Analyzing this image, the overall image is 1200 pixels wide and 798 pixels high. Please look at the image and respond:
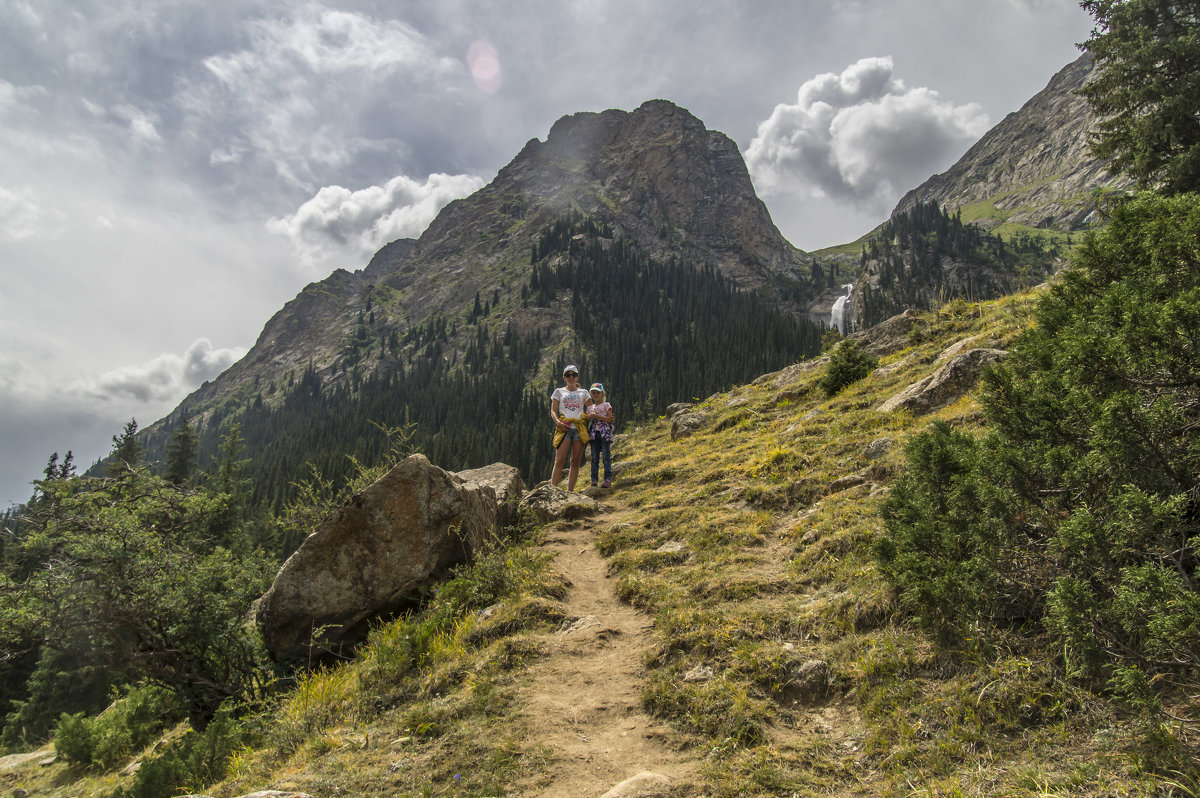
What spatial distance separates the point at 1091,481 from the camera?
143 inches

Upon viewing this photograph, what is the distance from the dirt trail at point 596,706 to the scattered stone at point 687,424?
11.4 meters

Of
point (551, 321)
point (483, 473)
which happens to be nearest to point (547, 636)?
point (483, 473)

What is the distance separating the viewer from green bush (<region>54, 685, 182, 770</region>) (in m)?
10.4

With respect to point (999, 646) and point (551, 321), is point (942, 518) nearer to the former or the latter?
point (999, 646)

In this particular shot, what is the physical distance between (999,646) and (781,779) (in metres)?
1.85

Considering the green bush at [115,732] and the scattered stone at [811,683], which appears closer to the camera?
the scattered stone at [811,683]

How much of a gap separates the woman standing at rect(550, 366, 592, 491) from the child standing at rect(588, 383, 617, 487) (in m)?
0.27

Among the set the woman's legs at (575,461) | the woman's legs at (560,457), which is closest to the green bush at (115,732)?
the woman's legs at (560,457)

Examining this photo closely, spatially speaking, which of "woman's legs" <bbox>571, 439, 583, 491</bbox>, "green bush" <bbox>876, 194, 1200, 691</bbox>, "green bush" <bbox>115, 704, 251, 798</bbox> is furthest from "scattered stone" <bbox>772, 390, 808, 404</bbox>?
"green bush" <bbox>115, 704, 251, 798</bbox>

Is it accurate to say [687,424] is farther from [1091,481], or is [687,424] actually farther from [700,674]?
[1091,481]

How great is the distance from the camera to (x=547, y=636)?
20.0 feet

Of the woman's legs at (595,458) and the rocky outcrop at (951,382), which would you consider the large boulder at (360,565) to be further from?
the rocky outcrop at (951,382)

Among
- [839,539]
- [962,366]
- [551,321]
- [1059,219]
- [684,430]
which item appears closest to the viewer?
[839,539]

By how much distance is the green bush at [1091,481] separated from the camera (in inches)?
123
